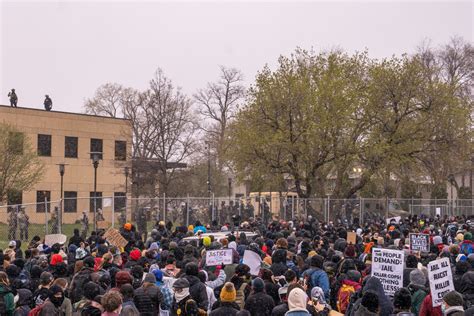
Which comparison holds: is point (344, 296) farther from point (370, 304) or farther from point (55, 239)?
point (55, 239)

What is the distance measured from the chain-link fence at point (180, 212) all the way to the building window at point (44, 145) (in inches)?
539

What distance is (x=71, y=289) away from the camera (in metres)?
11.5

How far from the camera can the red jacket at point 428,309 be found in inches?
379

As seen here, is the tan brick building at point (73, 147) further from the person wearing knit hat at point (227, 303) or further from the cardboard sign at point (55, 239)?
the person wearing knit hat at point (227, 303)

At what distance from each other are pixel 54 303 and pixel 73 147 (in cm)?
5047

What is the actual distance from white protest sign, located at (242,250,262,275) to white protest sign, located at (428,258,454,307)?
136 inches

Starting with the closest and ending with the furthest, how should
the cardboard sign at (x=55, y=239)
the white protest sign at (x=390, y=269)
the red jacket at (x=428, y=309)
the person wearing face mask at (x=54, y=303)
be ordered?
the person wearing face mask at (x=54, y=303) < the red jacket at (x=428, y=309) < the white protest sign at (x=390, y=269) < the cardboard sign at (x=55, y=239)

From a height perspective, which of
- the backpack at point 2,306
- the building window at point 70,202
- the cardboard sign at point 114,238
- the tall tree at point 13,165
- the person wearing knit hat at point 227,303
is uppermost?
the tall tree at point 13,165

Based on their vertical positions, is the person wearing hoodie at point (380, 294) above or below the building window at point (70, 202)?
below

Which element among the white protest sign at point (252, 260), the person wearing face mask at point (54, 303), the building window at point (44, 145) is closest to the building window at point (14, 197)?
the building window at point (44, 145)

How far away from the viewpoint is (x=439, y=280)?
395 inches

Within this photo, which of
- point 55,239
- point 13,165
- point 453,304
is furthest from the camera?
point 13,165

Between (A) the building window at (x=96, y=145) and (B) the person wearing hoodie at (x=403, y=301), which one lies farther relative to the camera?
(A) the building window at (x=96, y=145)

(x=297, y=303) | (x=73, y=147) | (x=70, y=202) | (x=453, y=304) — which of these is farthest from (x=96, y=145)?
(x=453, y=304)
